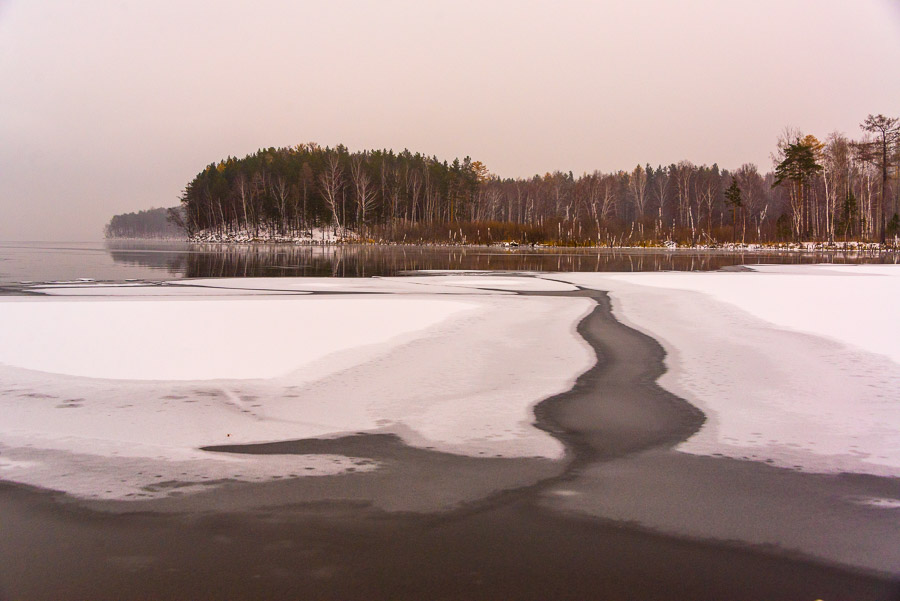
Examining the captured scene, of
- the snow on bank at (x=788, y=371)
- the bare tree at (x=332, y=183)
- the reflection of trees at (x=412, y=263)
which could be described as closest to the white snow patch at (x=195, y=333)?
the snow on bank at (x=788, y=371)

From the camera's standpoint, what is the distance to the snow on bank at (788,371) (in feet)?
15.0

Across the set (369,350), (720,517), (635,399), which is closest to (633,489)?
(720,517)

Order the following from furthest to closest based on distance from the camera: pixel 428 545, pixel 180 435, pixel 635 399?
pixel 635 399
pixel 180 435
pixel 428 545

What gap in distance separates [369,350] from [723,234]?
73172 mm

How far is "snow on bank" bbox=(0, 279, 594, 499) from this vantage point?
4.27 m

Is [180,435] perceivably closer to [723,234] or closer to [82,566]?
[82,566]

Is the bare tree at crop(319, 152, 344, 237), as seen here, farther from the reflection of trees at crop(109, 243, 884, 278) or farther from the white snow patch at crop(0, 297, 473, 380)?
the white snow patch at crop(0, 297, 473, 380)

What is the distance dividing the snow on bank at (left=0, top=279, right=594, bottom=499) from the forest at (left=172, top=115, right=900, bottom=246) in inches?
2120

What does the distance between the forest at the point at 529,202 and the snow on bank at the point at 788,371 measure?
47505 mm

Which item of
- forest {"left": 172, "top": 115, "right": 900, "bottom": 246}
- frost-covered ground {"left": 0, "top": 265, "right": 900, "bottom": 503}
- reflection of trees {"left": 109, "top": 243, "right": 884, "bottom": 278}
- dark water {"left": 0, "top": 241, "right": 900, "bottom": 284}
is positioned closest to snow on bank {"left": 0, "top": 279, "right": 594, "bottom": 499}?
frost-covered ground {"left": 0, "top": 265, "right": 900, "bottom": 503}

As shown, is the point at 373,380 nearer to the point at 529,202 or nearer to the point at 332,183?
the point at 332,183

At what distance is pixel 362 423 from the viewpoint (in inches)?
201

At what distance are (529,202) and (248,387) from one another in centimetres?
9319

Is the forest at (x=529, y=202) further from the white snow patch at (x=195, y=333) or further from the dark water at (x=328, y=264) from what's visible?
the white snow patch at (x=195, y=333)
